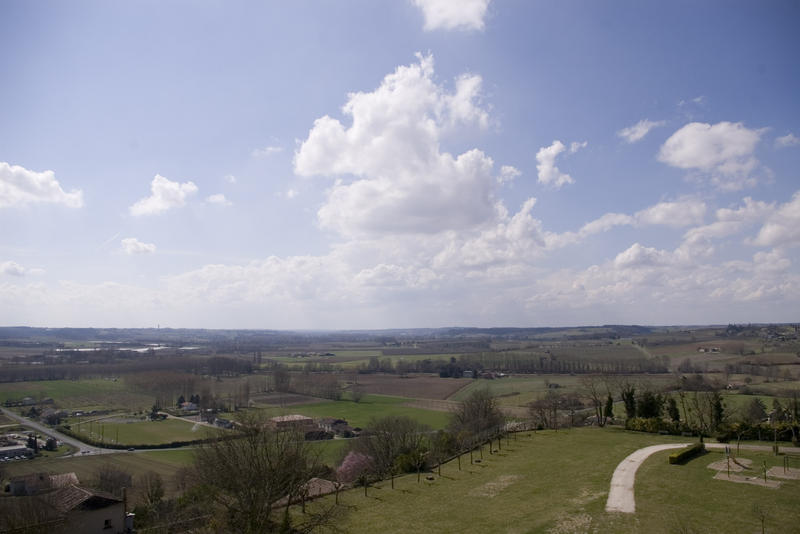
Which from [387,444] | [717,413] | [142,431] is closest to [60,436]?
[142,431]

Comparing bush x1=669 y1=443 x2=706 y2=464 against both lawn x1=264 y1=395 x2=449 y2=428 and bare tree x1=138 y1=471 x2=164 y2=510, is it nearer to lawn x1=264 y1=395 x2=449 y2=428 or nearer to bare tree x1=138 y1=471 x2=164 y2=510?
bare tree x1=138 y1=471 x2=164 y2=510

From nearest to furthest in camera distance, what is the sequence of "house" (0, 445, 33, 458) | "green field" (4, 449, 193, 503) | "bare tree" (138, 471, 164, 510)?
"bare tree" (138, 471, 164, 510) → "green field" (4, 449, 193, 503) → "house" (0, 445, 33, 458)

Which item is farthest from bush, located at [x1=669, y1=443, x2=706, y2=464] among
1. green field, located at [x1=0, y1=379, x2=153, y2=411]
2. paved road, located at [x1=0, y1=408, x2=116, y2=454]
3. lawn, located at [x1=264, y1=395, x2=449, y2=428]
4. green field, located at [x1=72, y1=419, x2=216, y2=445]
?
green field, located at [x1=0, y1=379, x2=153, y2=411]

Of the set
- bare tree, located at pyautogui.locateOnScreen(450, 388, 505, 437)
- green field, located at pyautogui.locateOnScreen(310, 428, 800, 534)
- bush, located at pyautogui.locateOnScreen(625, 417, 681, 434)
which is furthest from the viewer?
bare tree, located at pyautogui.locateOnScreen(450, 388, 505, 437)

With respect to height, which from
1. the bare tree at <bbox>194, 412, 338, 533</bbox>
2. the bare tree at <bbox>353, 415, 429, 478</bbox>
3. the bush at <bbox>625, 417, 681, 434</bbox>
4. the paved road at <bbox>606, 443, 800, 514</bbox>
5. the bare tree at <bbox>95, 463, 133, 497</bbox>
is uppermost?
the bare tree at <bbox>194, 412, 338, 533</bbox>

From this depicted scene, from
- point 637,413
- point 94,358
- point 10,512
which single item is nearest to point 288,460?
point 10,512

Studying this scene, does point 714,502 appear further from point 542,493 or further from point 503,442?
A: point 503,442

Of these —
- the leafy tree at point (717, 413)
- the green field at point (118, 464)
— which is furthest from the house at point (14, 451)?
the leafy tree at point (717, 413)

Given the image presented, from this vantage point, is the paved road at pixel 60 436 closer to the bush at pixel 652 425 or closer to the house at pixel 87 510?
the house at pixel 87 510
